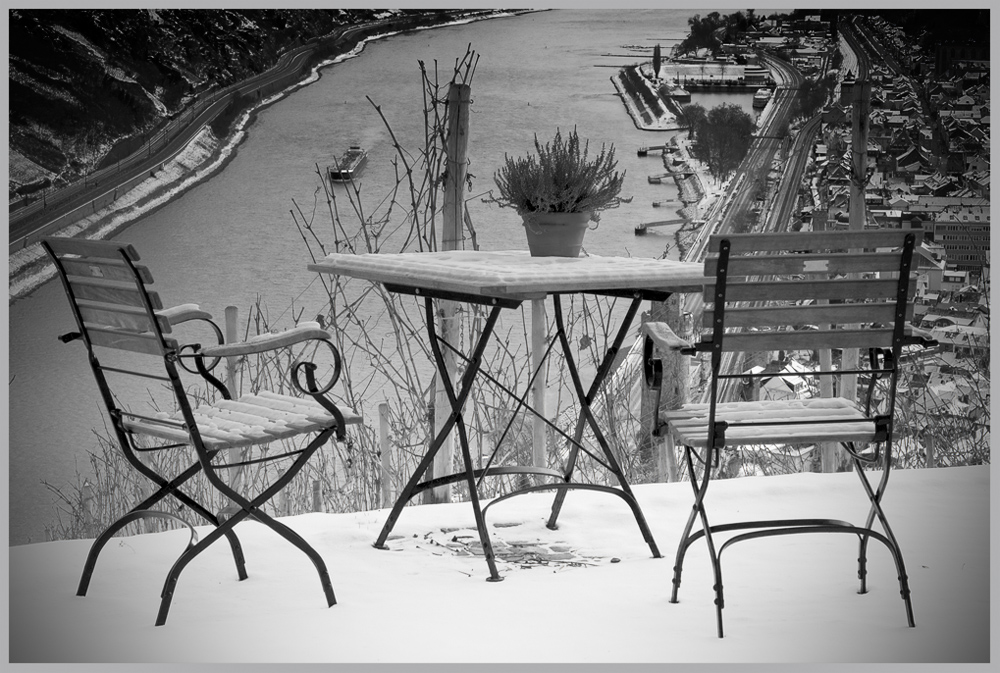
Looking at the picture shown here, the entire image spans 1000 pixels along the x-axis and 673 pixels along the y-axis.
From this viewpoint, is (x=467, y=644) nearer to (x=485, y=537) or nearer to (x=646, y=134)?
(x=485, y=537)

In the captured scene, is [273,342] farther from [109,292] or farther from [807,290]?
[807,290]

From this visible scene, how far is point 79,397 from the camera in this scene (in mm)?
4469

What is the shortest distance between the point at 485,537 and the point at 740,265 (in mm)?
1129

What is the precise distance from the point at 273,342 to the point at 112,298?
399 millimetres

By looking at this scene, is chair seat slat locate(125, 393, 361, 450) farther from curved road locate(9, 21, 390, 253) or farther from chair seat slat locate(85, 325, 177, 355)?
curved road locate(9, 21, 390, 253)

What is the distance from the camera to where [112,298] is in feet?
8.69

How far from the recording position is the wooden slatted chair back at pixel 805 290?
2.42 m

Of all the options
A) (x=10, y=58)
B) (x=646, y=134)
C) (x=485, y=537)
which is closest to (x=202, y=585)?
(x=485, y=537)

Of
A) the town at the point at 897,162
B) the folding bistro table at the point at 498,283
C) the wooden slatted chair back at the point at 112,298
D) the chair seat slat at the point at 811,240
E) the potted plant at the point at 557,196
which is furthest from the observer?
the town at the point at 897,162

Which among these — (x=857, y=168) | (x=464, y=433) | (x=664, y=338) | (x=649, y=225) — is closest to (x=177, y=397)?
(x=464, y=433)

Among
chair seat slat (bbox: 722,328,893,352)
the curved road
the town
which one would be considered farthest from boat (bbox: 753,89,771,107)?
chair seat slat (bbox: 722,328,893,352)

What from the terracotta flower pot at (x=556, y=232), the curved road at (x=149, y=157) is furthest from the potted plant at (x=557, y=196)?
the curved road at (x=149, y=157)

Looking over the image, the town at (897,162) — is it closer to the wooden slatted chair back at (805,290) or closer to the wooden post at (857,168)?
the wooden post at (857,168)

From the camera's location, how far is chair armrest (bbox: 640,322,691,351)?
2572mm
